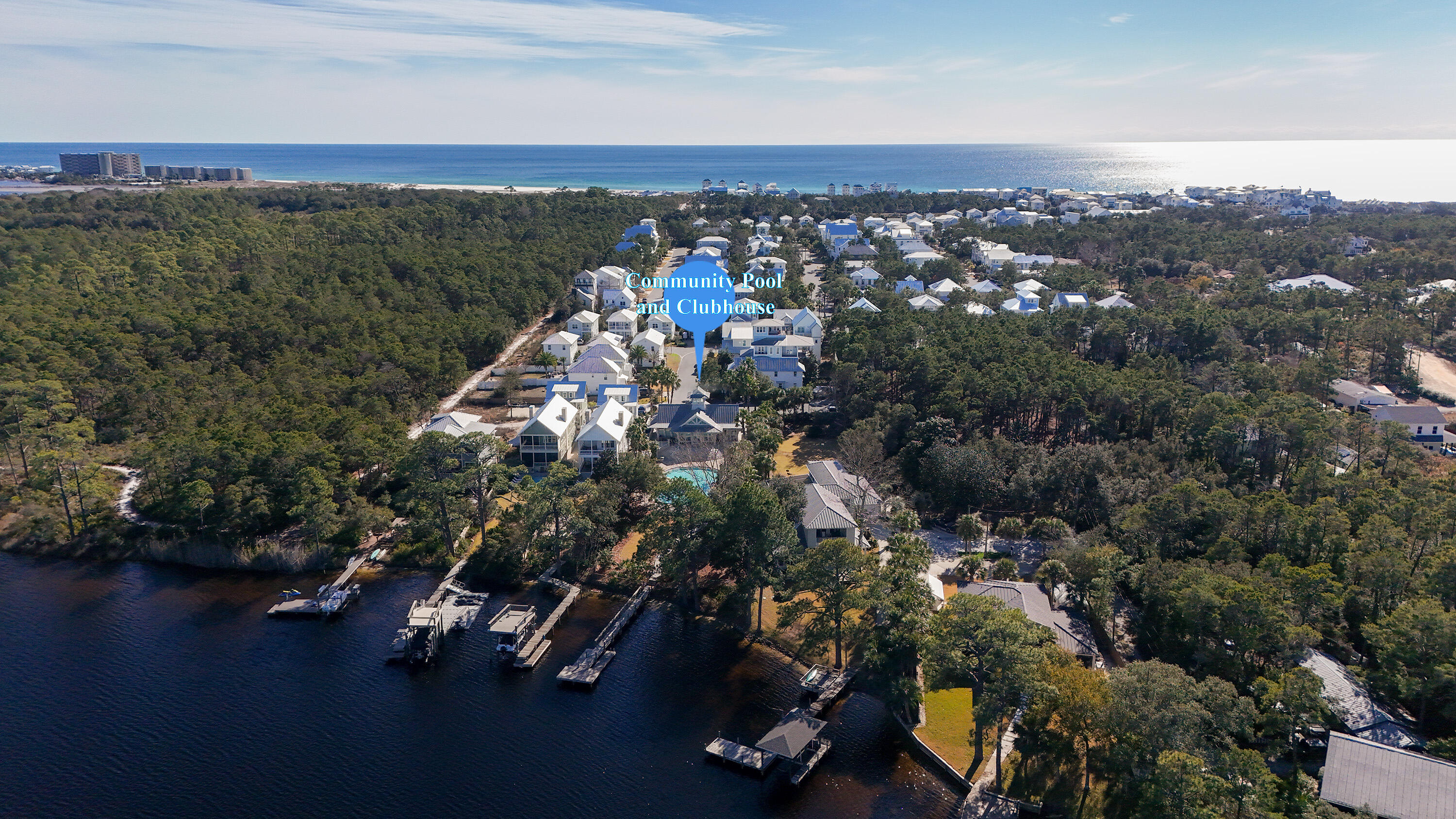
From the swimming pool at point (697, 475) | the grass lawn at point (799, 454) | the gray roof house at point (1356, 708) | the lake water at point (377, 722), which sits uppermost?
the swimming pool at point (697, 475)

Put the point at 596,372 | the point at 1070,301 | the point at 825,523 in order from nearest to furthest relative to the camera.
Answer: the point at 825,523 < the point at 596,372 < the point at 1070,301

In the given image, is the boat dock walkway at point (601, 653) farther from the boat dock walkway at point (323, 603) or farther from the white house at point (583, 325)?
the white house at point (583, 325)

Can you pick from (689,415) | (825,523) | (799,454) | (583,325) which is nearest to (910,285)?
(583,325)

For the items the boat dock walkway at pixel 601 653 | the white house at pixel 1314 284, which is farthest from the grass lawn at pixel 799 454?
the white house at pixel 1314 284

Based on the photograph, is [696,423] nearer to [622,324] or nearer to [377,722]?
[377,722]

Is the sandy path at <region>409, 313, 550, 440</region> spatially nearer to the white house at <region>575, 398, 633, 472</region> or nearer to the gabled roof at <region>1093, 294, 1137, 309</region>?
the white house at <region>575, 398, 633, 472</region>

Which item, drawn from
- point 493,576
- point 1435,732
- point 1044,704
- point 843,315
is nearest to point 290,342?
point 493,576
